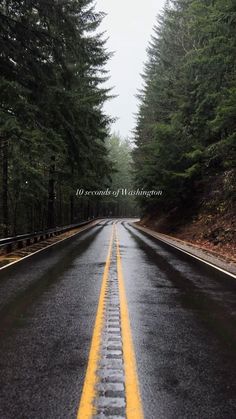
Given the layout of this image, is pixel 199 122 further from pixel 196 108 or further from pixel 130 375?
pixel 130 375

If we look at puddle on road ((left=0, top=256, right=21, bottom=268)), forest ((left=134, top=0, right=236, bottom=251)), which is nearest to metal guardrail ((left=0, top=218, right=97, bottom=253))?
puddle on road ((left=0, top=256, right=21, bottom=268))

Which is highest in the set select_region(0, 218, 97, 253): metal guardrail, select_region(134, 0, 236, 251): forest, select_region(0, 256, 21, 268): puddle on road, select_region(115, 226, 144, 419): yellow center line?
select_region(134, 0, 236, 251): forest

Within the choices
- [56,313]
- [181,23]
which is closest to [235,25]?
[56,313]

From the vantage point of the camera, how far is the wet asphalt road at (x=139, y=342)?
3.76 metres

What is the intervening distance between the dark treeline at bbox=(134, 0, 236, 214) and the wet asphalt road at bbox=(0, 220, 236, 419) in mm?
8926

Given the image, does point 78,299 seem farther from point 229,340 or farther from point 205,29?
point 205,29

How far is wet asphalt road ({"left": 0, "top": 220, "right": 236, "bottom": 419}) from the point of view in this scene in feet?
12.3

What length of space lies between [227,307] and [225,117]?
10.6 metres

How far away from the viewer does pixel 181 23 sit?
37875mm

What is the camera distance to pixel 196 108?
25031 mm

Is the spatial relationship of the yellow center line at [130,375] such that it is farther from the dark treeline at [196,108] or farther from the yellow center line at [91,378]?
the dark treeline at [196,108]

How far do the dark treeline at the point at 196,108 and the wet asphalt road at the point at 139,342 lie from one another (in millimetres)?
8926

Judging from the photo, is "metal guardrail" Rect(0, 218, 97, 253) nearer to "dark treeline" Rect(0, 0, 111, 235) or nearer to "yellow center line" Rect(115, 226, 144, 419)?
"dark treeline" Rect(0, 0, 111, 235)

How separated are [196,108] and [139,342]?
21323 mm
